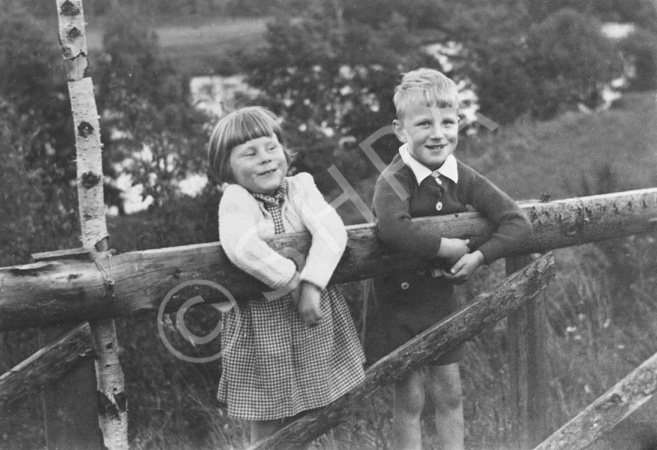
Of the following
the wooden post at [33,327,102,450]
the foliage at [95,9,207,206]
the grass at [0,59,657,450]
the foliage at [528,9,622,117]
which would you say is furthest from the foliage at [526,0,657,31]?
the wooden post at [33,327,102,450]

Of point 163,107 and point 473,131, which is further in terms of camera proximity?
point 473,131

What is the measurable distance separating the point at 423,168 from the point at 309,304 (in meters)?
0.72

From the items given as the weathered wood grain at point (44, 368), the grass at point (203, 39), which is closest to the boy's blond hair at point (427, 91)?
the weathered wood grain at point (44, 368)

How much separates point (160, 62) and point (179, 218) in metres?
1.06

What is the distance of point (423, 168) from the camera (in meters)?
3.12

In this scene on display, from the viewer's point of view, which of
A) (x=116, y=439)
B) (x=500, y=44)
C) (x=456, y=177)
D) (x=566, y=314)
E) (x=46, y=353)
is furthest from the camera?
(x=500, y=44)

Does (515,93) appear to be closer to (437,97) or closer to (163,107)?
(163,107)

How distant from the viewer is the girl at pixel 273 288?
2.74 metres

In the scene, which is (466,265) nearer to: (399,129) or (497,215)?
(497,215)

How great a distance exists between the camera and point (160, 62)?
5.59 metres

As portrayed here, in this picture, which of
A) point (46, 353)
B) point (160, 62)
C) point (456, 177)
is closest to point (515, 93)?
point (160, 62)

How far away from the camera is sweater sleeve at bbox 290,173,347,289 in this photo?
274 centimetres

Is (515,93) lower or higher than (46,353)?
higher

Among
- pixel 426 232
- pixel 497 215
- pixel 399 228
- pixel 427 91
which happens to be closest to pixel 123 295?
pixel 399 228
